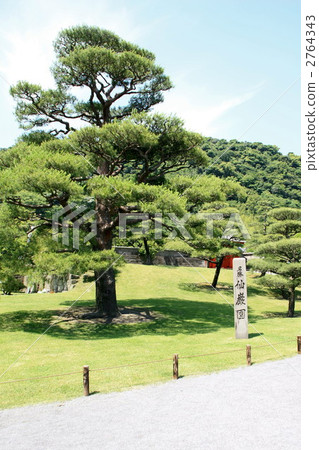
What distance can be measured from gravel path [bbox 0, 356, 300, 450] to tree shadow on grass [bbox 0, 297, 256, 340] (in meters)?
5.33

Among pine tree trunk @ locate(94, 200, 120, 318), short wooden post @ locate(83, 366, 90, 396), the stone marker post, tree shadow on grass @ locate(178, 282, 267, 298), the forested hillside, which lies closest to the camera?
short wooden post @ locate(83, 366, 90, 396)

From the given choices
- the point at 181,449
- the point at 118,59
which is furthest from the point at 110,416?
the point at 118,59

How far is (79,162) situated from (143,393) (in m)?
7.55

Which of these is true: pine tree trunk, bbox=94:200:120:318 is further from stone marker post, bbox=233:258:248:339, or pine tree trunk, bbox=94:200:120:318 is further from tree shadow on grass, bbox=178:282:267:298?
tree shadow on grass, bbox=178:282:267:298

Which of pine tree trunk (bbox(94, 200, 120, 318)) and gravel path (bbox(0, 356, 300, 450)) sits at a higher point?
pine tree trunk (bbox(94, 200, 120, 318))

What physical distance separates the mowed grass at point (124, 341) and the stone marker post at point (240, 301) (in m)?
0.34

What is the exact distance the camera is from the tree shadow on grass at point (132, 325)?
39.9 feet

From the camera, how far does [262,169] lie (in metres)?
63.4

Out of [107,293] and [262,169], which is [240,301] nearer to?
[107,293]

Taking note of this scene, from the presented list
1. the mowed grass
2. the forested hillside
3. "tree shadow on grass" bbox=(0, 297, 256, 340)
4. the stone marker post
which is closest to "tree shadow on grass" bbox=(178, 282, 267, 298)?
the mowed grass

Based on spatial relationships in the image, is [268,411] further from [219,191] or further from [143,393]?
[219,191]

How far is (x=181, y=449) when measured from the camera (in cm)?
469

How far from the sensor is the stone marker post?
10750mm

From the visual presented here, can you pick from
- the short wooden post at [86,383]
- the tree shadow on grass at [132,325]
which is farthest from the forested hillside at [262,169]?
the short wooden post at [86,383]
